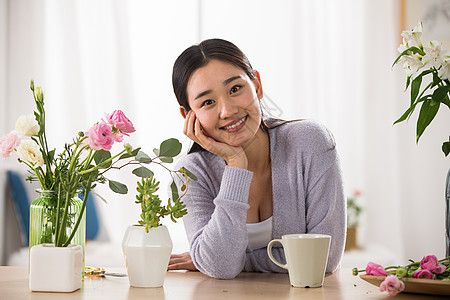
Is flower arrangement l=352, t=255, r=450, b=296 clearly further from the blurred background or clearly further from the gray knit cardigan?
the blurred background

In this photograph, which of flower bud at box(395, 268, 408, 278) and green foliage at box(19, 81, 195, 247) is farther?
green foliage at box(19, 81, 195, 247)

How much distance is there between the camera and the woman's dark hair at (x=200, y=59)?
1.52 metres

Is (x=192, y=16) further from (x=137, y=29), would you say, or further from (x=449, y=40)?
(x=449, y=40)

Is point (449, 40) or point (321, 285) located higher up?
point (449, 40)

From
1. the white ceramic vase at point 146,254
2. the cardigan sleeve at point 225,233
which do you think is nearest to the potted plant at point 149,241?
the white ceramic vase at point 146,254

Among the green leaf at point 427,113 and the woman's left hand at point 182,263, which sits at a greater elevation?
the green leaf at point 427,113

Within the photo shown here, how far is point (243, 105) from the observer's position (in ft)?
4.88

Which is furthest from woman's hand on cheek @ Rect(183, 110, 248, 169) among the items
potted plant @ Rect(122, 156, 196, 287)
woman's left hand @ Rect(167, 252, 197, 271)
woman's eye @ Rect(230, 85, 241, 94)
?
potted plant @ Rect(122, 156, 196, 287)

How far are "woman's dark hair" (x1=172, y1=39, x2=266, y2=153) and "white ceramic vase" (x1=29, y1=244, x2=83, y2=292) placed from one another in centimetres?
59

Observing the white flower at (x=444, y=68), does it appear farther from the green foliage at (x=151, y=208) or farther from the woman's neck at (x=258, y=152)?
the woman's neck at (x=258, y=152)

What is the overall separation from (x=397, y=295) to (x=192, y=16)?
9.86ft

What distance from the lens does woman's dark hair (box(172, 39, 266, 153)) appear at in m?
1.52

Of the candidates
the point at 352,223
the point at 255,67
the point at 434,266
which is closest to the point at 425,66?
the point at 434,266

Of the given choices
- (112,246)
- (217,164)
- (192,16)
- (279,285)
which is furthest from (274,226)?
(192,16)
